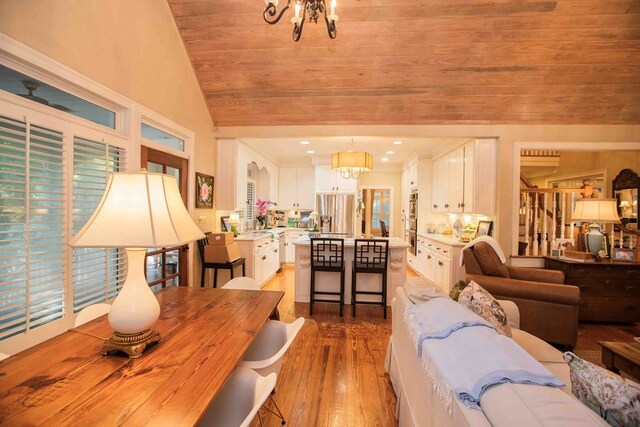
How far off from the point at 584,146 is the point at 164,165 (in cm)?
513

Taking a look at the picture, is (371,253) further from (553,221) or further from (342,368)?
(553,221)

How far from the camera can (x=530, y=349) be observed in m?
1.92

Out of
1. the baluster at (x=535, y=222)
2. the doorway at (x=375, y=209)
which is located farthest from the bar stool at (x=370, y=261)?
the doorway at (x=375, y=209)

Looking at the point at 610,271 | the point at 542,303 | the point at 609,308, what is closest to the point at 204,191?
the point at 542,303

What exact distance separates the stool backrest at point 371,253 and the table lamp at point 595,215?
2428 mm

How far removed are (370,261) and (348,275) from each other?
40 cm

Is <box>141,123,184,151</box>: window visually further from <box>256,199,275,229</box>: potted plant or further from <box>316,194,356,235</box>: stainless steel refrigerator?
<box>316,194,356,235</box>: stainless steel refrigerator

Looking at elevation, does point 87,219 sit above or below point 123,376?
above

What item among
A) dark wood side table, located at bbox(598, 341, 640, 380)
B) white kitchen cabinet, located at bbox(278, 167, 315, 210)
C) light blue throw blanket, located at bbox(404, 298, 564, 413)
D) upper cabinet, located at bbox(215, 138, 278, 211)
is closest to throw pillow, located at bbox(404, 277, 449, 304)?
light blue throw blanket, located at bbox(404, 298, 564, 413)

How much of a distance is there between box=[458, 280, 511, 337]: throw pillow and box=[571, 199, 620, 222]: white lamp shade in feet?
9.40

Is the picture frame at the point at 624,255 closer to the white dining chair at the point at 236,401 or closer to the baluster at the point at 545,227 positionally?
the baluster at the point at 545,227

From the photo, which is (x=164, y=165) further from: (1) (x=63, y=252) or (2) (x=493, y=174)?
(2) (x=493, y=174)

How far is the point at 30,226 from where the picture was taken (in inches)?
66.7

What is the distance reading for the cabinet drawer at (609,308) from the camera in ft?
11.3
